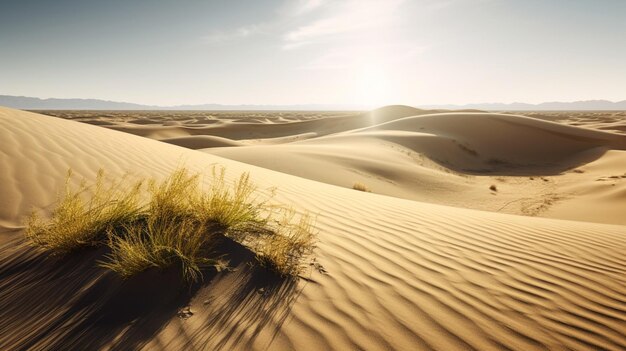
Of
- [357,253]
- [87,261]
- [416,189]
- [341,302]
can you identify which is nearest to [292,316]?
[341,302]

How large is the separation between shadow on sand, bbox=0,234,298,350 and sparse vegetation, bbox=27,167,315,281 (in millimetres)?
106

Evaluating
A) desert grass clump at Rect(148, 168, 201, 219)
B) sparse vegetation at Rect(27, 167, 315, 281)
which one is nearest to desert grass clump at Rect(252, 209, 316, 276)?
sparse vegetation at Rect(27, 167, 315, 281)

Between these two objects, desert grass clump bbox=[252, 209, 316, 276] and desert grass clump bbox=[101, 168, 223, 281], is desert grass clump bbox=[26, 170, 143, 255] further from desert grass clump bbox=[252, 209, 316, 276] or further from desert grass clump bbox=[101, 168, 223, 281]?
desert grass clump bbox=[252, 209, 316, 276]

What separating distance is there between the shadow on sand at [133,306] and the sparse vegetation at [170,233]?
0.35ft

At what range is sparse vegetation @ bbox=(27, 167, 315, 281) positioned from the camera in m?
2.22

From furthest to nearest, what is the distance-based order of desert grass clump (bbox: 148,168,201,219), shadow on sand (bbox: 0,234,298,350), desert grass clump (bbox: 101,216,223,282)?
desert grass clump (bbox: 148,168,201,219) → desert grass clump (bbox: 101,216,223,282) → shadow on sand (bbox: 0,234,298,350)

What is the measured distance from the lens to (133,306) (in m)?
2.00

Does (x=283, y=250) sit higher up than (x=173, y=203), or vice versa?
(x=173, y=203)

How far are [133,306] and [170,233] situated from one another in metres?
0.51

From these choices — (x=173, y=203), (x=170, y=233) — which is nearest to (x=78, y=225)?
(x=173, y=203)

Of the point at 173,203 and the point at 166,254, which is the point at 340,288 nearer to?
the point at 166,254

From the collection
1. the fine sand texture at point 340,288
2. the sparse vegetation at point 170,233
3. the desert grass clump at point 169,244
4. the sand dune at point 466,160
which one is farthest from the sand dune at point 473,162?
the desert grass clump at point 169,244

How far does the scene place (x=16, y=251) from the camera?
2.71 m

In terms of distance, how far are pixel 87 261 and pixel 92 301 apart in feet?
1.68
